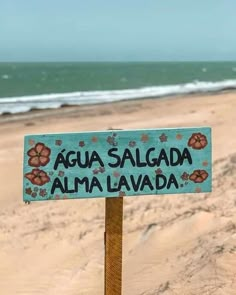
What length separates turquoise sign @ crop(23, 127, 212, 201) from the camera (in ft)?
9.25

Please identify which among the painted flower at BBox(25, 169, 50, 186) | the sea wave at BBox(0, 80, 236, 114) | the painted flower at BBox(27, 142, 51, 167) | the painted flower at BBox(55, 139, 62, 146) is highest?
the sea wave at BBox(0, 80, 236, 114)

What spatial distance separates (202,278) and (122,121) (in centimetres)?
1237

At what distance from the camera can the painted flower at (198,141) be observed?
2.89 m

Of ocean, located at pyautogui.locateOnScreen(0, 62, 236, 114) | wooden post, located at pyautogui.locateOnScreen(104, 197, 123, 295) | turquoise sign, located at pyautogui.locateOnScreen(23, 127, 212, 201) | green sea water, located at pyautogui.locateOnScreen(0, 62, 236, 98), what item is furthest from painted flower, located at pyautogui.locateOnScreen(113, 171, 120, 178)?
green sea water, located at pyautogui.locateOnScreen(0, 62, 236, 98)

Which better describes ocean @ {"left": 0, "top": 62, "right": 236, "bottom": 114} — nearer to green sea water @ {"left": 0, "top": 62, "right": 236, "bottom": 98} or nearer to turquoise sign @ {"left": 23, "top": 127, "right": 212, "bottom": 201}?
green sea water @ {"left": 0, "top": 62, "right": 236, "bottom": 98}

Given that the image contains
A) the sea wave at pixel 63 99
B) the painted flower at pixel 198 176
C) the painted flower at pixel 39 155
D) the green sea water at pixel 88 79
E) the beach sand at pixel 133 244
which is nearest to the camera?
the painted flower at pixel 39 155

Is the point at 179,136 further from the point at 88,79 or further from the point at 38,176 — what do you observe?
the point at 88,79

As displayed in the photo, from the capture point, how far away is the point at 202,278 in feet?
14.3

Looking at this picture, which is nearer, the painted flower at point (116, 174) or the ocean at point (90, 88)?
the painted flower at point (116, 174)

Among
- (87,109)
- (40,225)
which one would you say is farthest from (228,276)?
(87,109)

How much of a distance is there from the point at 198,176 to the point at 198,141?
17cm

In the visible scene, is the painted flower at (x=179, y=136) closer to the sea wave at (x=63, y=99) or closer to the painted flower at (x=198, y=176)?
the painted flower at (x=198, y=176)

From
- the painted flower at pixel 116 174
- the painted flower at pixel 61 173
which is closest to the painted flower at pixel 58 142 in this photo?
the painted flower at pixel 61 173

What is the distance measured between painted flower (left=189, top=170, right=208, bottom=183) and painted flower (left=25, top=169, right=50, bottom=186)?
690 millimetres
